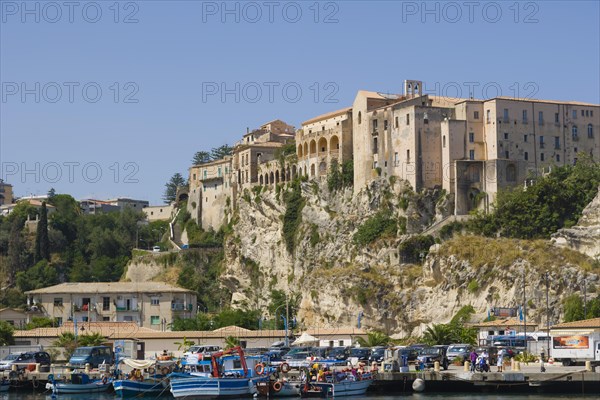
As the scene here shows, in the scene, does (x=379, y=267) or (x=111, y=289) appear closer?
(x=379, y=267)

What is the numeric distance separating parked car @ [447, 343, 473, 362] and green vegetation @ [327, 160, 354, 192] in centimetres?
4213

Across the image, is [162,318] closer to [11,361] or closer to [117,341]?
[117,341]

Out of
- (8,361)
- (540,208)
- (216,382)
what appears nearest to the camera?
(216,382)

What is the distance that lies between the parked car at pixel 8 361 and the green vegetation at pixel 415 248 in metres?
38.1

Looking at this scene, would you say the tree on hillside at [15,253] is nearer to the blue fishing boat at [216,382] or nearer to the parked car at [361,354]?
the parked car at [361,354]

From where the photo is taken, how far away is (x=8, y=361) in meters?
85.3

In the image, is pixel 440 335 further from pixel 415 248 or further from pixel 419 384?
pixel 419 384

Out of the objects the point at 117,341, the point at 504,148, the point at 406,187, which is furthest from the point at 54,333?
the point at 504,148

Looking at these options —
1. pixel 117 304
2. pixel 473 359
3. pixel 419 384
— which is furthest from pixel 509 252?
pixel 117 304

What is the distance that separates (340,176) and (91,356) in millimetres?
44533

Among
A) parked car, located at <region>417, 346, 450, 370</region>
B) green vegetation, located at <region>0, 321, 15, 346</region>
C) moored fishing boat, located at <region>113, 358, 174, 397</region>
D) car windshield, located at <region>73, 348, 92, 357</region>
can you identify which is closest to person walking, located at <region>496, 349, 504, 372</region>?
parked car, located at <region>417, 346, 450, 370</region>

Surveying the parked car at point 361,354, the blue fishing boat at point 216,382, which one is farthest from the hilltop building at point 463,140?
the blue fishing boat at point 216,382

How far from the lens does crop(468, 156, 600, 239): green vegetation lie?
343 feet

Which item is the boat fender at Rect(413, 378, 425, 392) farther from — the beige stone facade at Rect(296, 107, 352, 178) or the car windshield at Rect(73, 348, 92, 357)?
the beige stone facade at Rect(296, 107, 352, 178)
